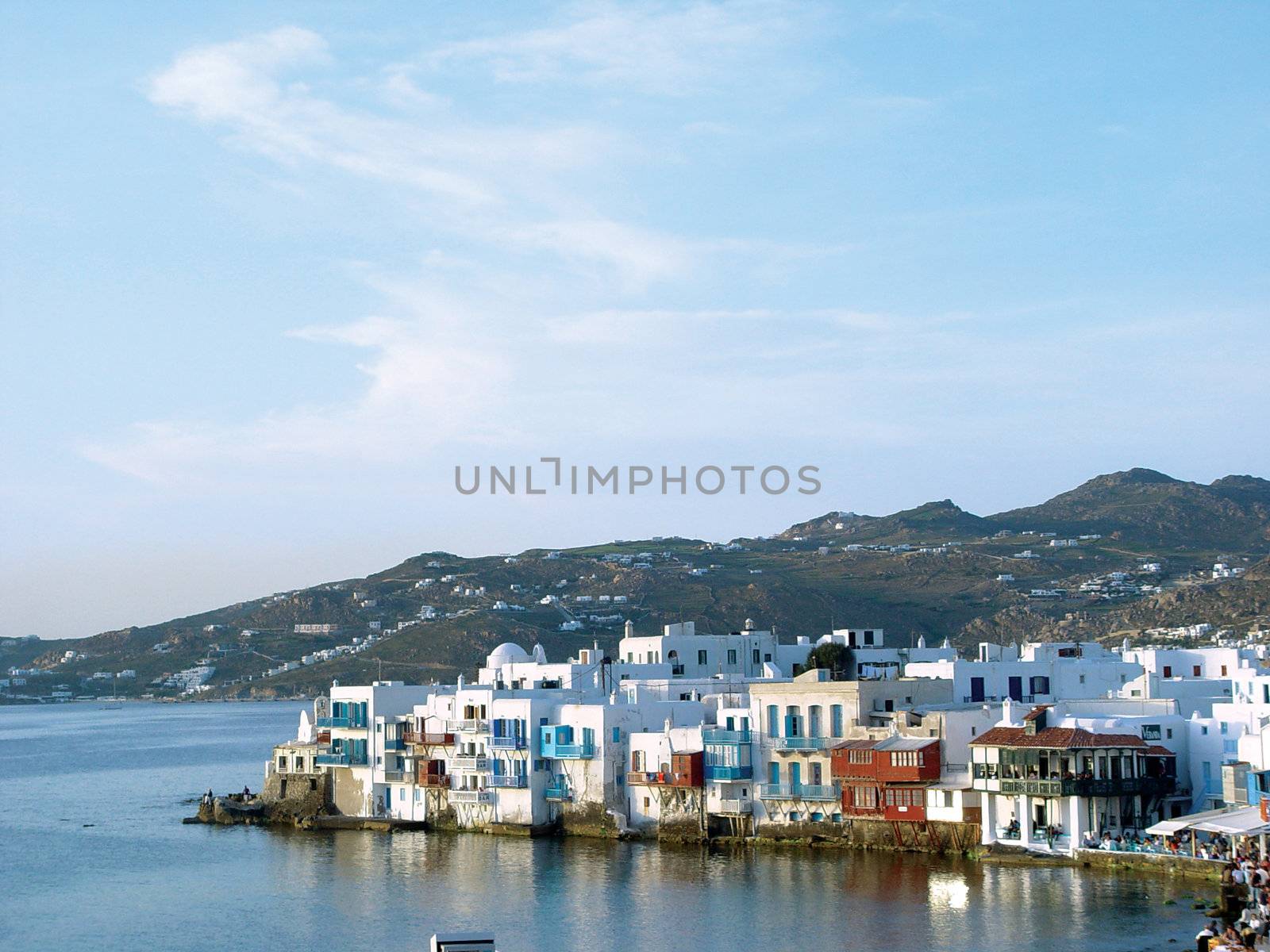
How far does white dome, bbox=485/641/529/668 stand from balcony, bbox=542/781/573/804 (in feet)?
50.4

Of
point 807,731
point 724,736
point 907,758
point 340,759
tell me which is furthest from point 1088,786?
point 340,759

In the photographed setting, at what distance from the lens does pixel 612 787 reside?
61.5 meters

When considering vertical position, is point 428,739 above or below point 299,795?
above

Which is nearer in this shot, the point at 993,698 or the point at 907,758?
the point at 907,758

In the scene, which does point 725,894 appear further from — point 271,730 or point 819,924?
point 271,730

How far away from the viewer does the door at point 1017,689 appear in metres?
67.4

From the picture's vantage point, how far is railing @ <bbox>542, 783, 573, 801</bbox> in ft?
204

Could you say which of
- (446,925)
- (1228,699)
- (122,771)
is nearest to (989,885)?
(446,925)

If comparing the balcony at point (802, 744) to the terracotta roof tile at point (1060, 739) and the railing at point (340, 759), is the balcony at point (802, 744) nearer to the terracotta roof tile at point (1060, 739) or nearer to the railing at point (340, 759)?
the terracotta roof tile at point (1060, 739)

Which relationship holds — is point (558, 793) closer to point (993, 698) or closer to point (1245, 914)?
point (993, 698)

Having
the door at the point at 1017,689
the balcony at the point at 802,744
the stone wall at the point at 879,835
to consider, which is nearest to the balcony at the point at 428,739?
the stone wall at the point at 879,835

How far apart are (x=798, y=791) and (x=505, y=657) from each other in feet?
81.2

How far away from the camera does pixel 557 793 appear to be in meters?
62.5

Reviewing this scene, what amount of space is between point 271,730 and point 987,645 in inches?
4842
